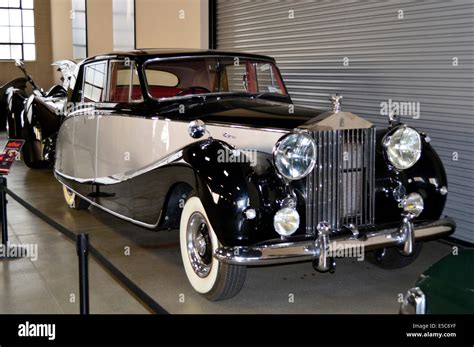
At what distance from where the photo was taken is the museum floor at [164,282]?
3.87 m

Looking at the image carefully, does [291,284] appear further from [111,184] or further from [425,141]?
[111,184]

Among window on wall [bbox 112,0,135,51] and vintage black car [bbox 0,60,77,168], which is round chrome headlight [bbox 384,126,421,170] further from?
window on wall [bbox 112,0,135,51]

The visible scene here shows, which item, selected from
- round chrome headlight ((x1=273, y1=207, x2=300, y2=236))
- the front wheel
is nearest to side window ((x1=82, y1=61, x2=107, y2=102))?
the front wheel

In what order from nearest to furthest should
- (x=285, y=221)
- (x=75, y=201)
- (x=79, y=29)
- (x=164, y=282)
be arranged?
→ (x=285, y=221)
(x=164, y=282)
(x=75, y=201)
(x=79, y=29)

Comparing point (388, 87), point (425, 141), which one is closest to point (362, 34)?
point (388, 87)

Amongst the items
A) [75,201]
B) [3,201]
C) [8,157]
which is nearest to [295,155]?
[3,201]

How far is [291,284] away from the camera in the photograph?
4.32m

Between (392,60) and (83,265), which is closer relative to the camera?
(83,265)

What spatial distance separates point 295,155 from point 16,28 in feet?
65.6

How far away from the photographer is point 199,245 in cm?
405

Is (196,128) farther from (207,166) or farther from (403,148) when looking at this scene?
(403,148)

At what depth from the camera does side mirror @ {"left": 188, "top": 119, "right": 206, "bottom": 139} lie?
4.12m

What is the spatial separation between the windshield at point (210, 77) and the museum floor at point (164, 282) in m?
1.39
